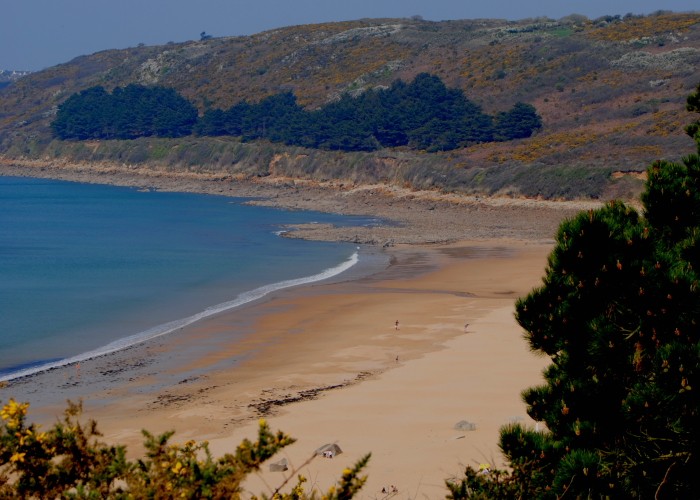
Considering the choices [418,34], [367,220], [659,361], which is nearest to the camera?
[659,361]

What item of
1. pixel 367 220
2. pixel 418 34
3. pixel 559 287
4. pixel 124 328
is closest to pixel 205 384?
pixel 124 328

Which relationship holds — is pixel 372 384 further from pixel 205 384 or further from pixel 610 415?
pixel 610 415

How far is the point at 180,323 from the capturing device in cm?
2527

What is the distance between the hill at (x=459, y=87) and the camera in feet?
200

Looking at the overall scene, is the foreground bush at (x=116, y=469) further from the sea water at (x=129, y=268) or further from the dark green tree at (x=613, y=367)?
the sea water at (x=129, y=268)

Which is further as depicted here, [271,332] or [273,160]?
[273,160]

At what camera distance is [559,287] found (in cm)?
725

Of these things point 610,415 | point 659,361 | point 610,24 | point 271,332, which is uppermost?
point 610,24

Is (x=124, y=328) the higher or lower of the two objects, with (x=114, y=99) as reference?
lower

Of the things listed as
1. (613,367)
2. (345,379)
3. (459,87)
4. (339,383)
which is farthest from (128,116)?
(613,367)

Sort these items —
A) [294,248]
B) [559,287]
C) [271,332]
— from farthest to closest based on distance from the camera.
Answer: [294,248] → [271,332] → [559,287]

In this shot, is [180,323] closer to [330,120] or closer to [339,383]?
[339,383]

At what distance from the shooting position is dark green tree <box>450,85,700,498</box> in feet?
20.5

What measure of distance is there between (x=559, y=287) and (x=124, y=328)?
19306 mm
